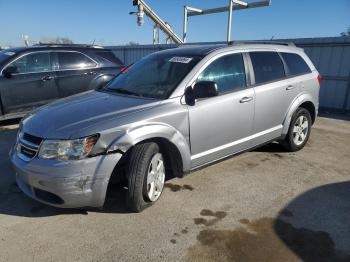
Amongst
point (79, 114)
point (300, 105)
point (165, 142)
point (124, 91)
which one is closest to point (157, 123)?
point (165, 142)

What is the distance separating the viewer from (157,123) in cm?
340

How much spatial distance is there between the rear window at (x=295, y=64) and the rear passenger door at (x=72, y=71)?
173 inches

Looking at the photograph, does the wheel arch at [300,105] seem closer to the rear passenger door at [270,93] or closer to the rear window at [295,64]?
the rear passenger door at [270,93]

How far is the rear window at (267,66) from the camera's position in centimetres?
456

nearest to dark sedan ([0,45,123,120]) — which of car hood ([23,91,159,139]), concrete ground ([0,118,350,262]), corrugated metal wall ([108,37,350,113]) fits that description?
concrete ground ([0,118,350,262])

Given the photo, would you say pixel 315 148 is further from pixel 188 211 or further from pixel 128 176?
pixel 128 176

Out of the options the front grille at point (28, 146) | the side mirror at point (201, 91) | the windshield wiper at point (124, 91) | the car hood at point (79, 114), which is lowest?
the front grille at point (28, 146)

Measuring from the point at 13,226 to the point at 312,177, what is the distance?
367cm

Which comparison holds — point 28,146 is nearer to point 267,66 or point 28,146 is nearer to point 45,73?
point 267,66

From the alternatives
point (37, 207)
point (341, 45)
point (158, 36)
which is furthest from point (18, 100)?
point (158, 36)

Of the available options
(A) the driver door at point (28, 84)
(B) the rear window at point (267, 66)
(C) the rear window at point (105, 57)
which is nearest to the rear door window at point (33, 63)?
(A) the driver door at point (28, 84)

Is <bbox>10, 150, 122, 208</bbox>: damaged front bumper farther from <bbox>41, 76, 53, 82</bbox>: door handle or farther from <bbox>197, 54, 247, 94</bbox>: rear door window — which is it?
<bbox>41, 76, 53, 82</bbox>: door handle

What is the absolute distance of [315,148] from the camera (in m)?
5.85

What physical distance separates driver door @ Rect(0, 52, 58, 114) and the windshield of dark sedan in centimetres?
315
